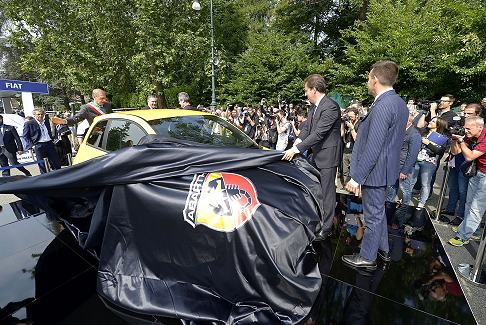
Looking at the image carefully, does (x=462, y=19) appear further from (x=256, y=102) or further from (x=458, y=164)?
(x=256, y=102)

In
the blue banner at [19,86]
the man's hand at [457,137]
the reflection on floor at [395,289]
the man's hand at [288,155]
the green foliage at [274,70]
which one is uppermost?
the green foliage at [274,70]

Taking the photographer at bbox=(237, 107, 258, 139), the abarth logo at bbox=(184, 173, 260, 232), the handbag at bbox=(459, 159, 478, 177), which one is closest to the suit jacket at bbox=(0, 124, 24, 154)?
the photographer at bbox=(237, 107, 258, 139)

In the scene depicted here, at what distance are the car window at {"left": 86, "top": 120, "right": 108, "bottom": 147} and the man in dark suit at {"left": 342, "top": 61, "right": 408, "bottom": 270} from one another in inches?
131

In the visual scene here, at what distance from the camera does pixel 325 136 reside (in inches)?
130

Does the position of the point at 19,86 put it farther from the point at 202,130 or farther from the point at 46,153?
the point at 202,130

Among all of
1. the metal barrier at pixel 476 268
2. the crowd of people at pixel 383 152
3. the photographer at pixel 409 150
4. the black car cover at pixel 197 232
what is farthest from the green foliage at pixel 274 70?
the black car cover at pixel 197 232

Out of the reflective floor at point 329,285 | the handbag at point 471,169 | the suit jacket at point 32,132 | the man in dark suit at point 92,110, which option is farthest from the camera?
the suit jacket at point 32,132

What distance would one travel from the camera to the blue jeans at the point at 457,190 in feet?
14.0

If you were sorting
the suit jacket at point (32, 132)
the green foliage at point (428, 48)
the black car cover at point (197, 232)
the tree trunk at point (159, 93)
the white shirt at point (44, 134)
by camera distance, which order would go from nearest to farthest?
the black car cover at point (197, 232)
the suit jacket at point (32, 132)
the white shirt at point (44, 134)
the green foliage at point (428, 48)
the tree trunk at point (159, 93)

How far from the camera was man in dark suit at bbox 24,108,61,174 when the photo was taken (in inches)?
260

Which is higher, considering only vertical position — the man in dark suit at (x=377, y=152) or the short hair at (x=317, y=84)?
the short hair at (x=317, y=84)

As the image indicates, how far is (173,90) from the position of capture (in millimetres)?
24125

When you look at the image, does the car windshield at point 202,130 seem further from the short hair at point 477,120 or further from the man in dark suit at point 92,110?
the short hair at point 477,120

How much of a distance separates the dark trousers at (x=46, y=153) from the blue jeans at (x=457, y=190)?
326 inches
